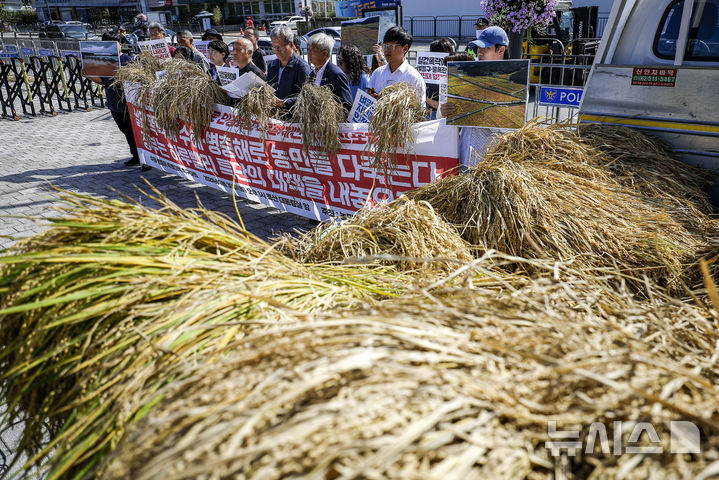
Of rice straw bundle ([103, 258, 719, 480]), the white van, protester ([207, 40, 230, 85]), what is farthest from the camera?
protester ([207, 40, 230, 85])

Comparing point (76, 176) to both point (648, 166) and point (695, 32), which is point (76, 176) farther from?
point (695, 32)

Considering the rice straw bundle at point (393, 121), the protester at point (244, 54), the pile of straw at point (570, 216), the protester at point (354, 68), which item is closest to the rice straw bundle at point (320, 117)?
the rice straw bundle at point (393, 121)

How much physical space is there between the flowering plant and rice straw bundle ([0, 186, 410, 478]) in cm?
723

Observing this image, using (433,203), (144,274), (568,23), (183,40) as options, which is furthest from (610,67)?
(568,23)

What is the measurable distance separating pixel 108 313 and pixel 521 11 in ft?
25.4

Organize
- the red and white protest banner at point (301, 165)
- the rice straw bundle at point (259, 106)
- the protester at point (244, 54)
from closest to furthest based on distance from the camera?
1. the red and white protest banner at point (301, 165)
2. the rice straw bundle at point (259, 106)
3. the protester at point (244, 54)

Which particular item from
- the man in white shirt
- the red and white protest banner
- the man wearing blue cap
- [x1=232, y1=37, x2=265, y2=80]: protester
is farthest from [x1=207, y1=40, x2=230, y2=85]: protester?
the man wearing blue cap

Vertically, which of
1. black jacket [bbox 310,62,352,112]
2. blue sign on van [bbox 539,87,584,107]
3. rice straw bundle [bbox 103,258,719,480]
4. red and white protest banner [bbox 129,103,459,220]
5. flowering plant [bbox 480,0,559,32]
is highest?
flowering plant [bbox 480,0,559,32]

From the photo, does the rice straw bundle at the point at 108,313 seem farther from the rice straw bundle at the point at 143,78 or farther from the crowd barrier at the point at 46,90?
the crowd barrier at the point at 46,90

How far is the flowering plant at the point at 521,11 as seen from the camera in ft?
24.1

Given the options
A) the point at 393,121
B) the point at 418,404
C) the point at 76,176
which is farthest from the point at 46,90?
the point at 418,404

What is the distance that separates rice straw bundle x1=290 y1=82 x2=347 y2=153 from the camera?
15.1 ft

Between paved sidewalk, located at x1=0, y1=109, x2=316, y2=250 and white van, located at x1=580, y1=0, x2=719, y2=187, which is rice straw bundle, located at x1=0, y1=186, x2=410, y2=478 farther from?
white van, located at x1=580, y1=0, x2=719, y2=187

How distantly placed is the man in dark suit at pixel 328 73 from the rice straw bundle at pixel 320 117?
22cm
